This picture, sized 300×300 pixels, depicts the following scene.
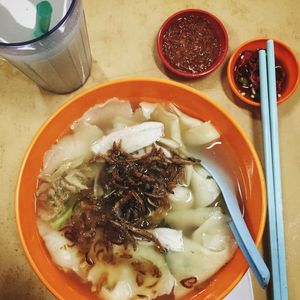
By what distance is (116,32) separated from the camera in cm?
167

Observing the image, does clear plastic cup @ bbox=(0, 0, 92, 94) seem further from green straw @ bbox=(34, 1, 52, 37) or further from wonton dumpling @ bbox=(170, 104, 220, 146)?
wonton dumpling @ bbox=(170, 104, 220, 146)

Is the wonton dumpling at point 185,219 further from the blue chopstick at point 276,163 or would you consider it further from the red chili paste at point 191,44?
the red chili paste at point 191,44

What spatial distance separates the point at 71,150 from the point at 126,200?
257 mm

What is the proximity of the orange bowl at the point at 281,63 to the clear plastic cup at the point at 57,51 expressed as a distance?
53 cm

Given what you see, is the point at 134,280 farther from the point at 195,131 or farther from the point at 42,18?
the point at 42,18

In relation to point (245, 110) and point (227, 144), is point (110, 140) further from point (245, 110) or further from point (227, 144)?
point (245, 110)

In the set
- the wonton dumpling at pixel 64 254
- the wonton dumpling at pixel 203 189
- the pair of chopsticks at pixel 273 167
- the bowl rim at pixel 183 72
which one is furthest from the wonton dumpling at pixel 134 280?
the bowl rim at pixel 183 72

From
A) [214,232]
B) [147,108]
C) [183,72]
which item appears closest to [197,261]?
[214,232]

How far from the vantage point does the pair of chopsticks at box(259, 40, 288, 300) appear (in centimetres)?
138

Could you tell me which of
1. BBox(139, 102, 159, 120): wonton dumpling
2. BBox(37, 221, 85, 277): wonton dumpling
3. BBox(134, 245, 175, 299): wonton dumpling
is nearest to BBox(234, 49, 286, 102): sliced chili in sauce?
BBox(139, 102, 159, 120): wonton dumpling

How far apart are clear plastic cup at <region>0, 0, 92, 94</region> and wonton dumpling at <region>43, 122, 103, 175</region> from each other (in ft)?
0.69

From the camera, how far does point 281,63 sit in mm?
1606

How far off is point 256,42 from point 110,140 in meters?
0.67

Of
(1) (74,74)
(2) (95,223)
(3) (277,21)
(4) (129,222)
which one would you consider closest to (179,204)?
(4) (129,222)
